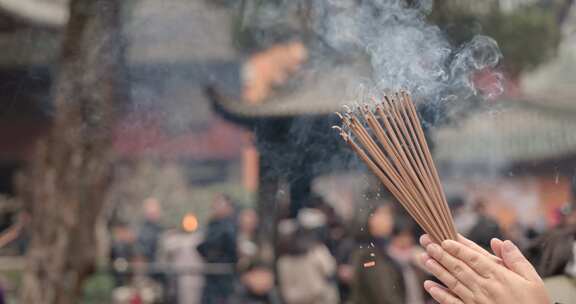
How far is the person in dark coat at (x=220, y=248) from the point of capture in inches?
256

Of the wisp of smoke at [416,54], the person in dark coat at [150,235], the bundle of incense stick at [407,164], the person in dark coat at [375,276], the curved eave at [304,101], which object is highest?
the wisp of smoke at [416,54]

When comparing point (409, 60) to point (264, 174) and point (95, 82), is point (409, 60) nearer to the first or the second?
point (264, 174)

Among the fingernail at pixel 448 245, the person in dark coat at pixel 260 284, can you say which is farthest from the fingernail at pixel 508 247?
the person in dark coat at pixel 260 284

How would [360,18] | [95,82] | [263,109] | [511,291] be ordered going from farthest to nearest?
1. [263,109]
2. [95,82]
3. [360,18]
4. [511,291]

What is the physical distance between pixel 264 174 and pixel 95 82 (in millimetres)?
1319

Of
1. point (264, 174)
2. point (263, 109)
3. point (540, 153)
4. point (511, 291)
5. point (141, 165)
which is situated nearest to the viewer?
point (511, 291)

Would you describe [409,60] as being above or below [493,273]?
above

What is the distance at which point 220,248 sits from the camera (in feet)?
23.3

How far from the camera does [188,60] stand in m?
11.1

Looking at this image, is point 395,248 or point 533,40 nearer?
point 395,248

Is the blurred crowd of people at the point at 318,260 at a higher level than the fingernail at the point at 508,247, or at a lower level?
lower

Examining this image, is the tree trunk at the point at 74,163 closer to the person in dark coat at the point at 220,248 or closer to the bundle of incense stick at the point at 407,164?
the person in dark coat at the point at 220,248

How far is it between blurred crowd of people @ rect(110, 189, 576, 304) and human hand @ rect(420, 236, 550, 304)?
1.11 m

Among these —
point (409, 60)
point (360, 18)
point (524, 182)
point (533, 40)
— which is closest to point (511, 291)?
point (409, 60)
